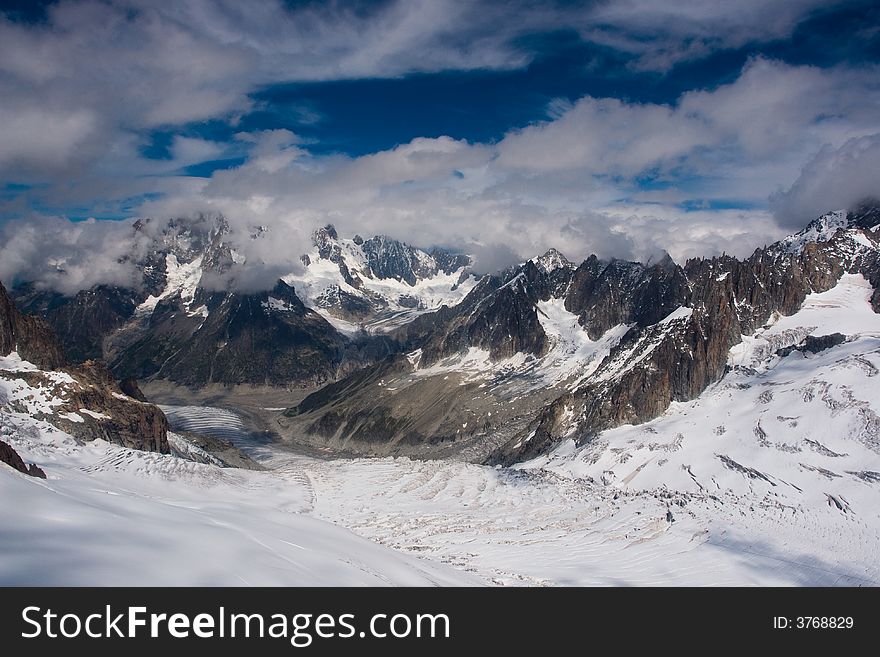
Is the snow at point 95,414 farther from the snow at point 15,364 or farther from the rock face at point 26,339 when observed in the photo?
the rock face at point 26,339

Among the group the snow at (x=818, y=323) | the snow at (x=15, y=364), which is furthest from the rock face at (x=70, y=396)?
the snow at (x=818, y=323)

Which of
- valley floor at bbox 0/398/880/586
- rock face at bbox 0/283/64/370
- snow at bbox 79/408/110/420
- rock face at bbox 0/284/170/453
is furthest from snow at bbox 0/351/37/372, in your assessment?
valley floor at bbox 0/398/880/586

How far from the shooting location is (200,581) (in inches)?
839

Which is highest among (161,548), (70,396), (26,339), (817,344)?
(26,339)

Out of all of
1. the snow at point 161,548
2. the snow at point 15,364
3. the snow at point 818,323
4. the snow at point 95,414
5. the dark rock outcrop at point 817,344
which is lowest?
the snow at point 161,548

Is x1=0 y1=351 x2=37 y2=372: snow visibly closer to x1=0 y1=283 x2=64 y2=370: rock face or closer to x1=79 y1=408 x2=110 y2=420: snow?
x1=0 y1=283 x2=64 y2=370: rock face

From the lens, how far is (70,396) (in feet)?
410

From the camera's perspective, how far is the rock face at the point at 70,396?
118 metres

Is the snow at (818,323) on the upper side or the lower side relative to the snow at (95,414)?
upper

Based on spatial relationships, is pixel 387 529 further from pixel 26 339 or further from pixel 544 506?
pixel 26 339

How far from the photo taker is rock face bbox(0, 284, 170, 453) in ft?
389

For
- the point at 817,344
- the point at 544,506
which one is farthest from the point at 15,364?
the point at 817,344

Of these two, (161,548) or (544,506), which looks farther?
(544,506)
